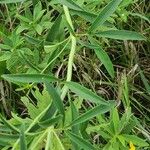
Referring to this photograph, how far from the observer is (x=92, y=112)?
96 centimetres

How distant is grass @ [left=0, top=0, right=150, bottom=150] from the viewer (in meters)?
0.96

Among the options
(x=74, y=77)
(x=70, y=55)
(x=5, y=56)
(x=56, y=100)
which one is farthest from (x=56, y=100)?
(x=74, y=77)

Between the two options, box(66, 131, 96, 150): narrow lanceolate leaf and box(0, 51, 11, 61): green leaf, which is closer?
box(66, 131, 96, 150): narrow lanceolate leaf

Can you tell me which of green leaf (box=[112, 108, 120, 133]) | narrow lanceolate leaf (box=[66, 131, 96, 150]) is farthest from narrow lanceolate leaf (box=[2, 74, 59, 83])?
green leaf (box=[112, 108, 120, 133])

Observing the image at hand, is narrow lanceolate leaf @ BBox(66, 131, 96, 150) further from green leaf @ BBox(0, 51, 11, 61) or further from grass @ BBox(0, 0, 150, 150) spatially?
green leaf @ BBox(0, 51, 11, 61)

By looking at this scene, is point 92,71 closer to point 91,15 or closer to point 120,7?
point 120,7

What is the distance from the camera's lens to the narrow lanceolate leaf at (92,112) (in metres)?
0.94

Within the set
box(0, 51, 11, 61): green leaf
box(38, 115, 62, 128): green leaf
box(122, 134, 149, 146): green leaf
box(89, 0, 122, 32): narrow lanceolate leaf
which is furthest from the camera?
box(0, 51, 11, 61): green leaf

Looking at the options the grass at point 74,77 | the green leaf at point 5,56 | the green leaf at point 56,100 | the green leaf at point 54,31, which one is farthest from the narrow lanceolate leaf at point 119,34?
the green leaf at point 5,56

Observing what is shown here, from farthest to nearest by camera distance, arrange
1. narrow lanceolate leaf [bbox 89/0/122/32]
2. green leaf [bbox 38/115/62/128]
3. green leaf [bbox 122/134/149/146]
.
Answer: green leaf [bbox 122/134/149/146]
narrow lanceolate leaf [bbox 89/0/122/32]
green leaf [bbox 38/115/62/128]

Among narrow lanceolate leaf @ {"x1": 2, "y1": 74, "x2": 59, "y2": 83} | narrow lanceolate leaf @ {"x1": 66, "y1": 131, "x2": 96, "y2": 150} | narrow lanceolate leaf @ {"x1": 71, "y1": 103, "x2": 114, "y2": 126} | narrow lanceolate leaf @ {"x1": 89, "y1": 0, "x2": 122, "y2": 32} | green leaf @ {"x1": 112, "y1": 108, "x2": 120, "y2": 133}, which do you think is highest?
narrow lanceolate leaf @ {"x1": 89, "y1": 0, "x2": 122, "y2": 32}

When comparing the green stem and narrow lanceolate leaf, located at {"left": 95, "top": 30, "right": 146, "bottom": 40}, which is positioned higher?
narrow lanceolate leaf, located at {"left": 95, "top": 30, "right": 146, "bottom": 40}

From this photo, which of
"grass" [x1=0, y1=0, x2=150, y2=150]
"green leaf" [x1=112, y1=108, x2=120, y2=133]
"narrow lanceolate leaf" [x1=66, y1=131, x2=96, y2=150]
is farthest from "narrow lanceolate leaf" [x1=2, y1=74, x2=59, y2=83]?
"green leaf" [x1=112, y1=108, x2=120, y2=133]

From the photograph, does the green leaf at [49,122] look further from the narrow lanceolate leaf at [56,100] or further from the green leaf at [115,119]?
the green leaf at [115,119]
